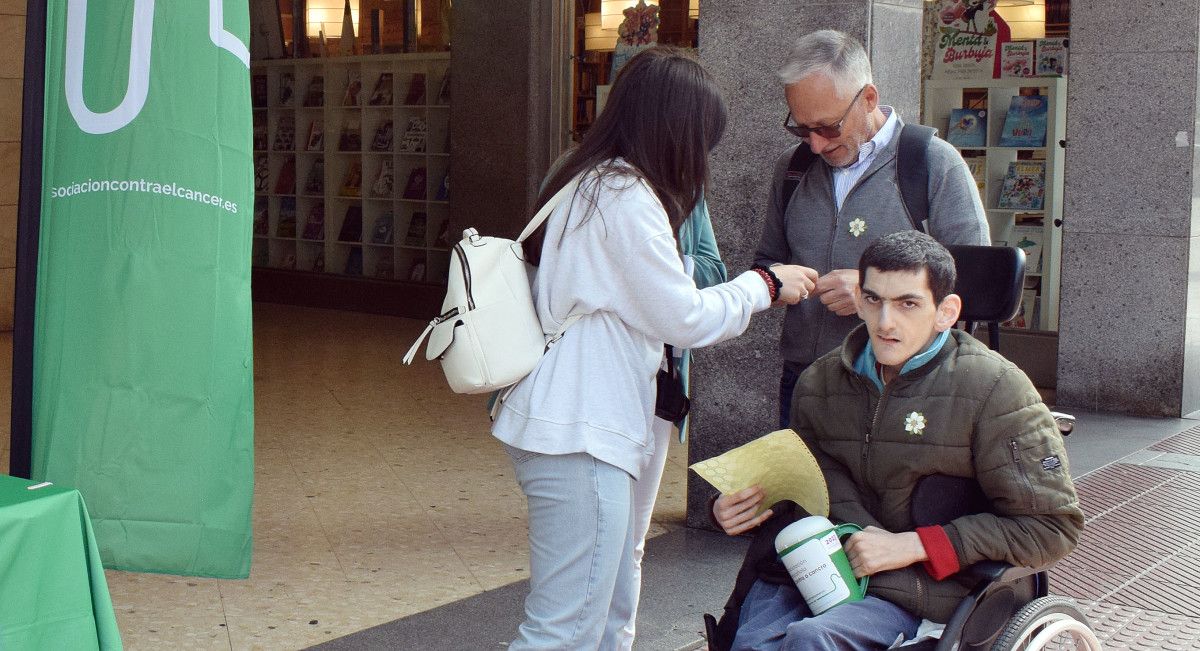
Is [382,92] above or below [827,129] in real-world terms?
above

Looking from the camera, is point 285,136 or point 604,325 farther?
point 285,136

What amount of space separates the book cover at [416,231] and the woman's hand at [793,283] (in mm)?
9768

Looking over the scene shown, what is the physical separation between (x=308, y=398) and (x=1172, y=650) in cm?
557

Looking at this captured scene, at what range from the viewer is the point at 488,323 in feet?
9.05

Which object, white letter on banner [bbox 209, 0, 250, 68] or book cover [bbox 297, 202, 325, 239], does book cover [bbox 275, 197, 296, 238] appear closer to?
book cover [bbox 297, 202, 325, 239]

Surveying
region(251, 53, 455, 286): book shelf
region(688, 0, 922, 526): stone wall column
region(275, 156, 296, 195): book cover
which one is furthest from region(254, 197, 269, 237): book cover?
region(688, 0, 922, 526): stone wall column

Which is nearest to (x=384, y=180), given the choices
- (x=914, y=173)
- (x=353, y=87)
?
(x=353, y=87)

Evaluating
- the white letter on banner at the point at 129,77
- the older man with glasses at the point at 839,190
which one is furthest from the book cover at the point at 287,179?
the white letter on banner at the point at 129,77

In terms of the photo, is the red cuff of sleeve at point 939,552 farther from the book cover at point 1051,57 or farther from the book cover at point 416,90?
the book cover at point 416,90

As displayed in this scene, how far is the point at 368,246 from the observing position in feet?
43.1

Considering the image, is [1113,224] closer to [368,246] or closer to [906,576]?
[906,576]

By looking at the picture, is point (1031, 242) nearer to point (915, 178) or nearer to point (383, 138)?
point (915, 178)

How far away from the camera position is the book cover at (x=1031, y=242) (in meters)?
9.24

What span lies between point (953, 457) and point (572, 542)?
0.79 m
